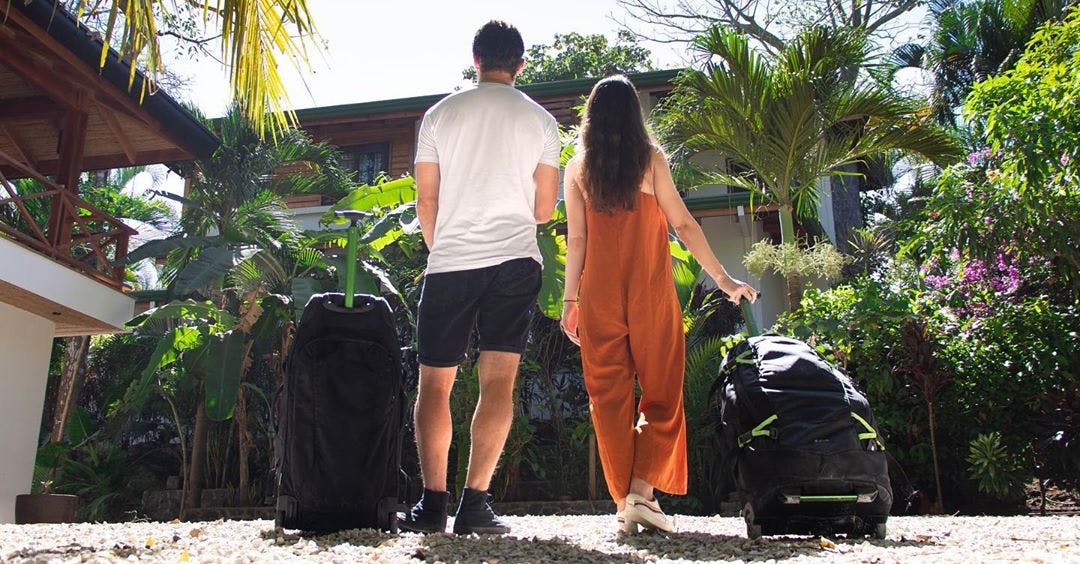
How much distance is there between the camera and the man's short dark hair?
3896 mm

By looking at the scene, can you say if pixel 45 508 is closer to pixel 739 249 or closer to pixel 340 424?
pixel 340 424

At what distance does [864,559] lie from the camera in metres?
2.61

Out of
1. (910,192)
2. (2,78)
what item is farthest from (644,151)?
(910,192)

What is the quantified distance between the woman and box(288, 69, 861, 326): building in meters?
10.1

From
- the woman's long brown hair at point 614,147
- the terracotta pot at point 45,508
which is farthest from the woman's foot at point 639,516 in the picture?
the terracotta pot at point 45,508

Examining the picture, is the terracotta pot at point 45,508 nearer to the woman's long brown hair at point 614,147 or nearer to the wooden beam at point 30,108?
the wooden beam at point 30,108

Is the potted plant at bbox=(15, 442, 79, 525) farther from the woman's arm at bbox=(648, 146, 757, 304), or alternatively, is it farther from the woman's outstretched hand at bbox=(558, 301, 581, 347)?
the woman's arm at bbox=(648, 146, 757, 304)

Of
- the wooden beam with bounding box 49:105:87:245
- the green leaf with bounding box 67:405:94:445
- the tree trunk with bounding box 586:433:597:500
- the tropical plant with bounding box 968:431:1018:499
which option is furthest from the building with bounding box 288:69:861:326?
the tropical plant with bounding box 968:431:1018:499

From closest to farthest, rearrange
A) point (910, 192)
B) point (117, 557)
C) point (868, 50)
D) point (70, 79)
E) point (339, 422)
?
1. point (117, 557)
2. point (339, 422)
3. point (868, 50)
4. point (70, 79)
5. point (910, 192)

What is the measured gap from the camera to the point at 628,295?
3.77 meters

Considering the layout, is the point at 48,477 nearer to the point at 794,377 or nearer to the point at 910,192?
the point at 794,377

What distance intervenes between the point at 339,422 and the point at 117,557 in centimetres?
103

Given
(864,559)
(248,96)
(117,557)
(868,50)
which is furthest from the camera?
(868,50)

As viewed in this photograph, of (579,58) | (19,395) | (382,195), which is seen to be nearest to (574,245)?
(382,195)
